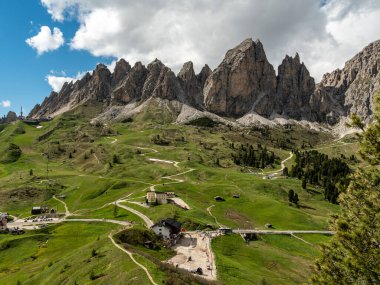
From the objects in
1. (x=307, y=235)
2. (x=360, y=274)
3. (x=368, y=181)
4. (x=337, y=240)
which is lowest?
(x=307, y=235)

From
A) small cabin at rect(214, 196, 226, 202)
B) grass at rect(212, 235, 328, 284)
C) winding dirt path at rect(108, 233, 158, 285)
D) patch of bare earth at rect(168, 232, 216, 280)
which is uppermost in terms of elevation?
winding dirt path at rect(108, 233, 158, 285)

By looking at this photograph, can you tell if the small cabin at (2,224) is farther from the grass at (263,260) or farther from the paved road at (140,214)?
the grass at (263,260)

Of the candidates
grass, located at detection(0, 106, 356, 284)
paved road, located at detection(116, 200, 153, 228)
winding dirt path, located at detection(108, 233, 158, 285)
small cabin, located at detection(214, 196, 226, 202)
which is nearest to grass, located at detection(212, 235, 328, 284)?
grass, located at detection(0, 106, 356, 284)

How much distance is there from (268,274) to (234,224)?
45527 mm

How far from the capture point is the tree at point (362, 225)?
23.4m

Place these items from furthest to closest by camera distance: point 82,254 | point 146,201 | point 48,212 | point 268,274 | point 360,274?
point 48,212 → point 146,201 → point 268,274 → point 82,254 → point 360,274

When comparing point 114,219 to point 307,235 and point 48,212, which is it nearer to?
point 48,212

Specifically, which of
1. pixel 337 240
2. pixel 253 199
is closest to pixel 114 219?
pixel 253 199

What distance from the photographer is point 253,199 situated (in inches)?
6230

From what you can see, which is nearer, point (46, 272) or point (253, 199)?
point (46, 272)

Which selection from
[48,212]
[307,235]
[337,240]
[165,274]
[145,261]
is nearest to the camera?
[337,240]

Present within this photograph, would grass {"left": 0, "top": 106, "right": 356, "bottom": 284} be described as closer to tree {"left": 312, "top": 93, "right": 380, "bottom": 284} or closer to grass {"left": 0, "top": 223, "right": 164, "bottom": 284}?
grass {"left": 0, "top": 223, "right": 164, "bottom": 284}

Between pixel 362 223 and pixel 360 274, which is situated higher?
pixel 362 223

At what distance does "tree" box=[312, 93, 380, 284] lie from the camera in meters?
23.4
